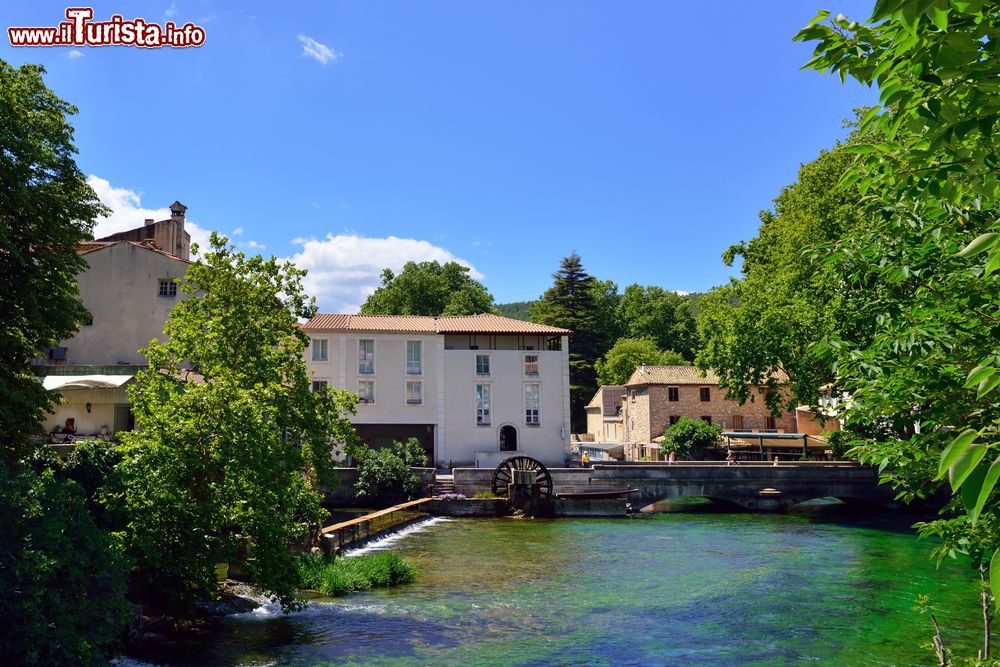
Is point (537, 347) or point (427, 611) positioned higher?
point (537, 347)

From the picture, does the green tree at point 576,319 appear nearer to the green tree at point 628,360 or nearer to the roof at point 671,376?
the green tree at point 628,360

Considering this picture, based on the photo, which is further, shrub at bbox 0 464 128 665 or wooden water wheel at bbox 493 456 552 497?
wooden water wheel at bbox 493 456 552 497

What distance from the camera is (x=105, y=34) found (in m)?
14.5

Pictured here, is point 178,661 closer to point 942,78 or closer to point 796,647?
point 796,647

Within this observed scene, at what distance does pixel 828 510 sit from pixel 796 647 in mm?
24084

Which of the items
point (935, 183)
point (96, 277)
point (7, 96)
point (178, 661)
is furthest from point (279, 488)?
point (96, 277)

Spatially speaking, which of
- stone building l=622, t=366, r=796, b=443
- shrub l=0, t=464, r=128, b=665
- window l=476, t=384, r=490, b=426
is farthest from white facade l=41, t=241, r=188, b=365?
stone building l=622, t=366, r=796, b=443

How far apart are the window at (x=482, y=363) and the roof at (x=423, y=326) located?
1.42m

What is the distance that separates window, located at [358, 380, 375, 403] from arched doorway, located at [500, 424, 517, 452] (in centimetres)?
763

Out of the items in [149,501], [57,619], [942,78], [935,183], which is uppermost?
[942,78]

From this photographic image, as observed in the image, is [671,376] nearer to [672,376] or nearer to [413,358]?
[672,376]

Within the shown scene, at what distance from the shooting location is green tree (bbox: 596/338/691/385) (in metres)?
64.6

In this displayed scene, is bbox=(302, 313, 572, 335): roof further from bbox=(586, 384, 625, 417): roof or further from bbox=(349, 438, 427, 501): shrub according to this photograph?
bbox=(586, 384, 625, 417): roof

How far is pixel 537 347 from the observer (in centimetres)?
4003
